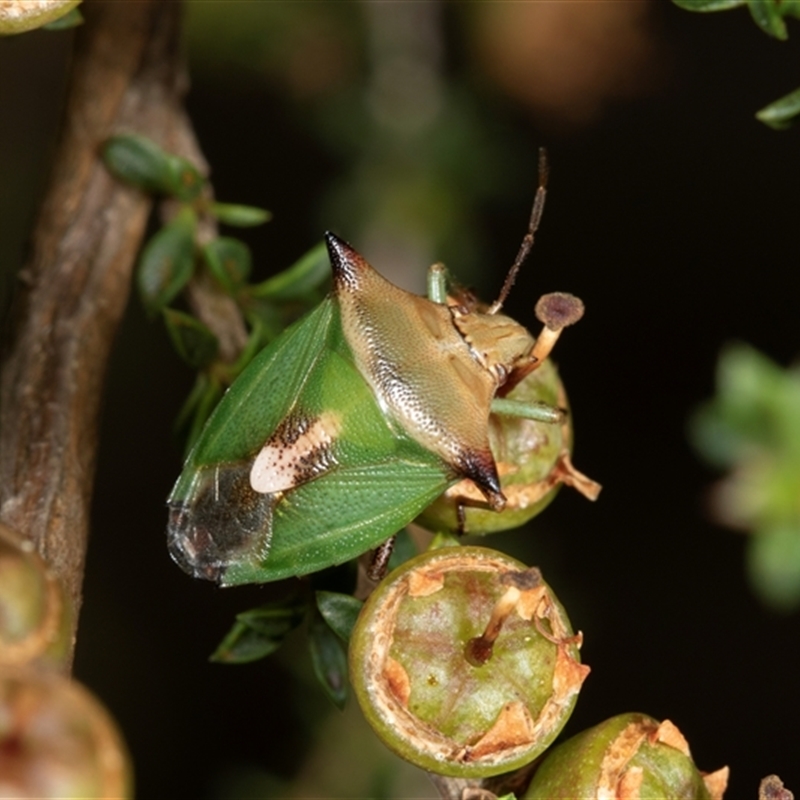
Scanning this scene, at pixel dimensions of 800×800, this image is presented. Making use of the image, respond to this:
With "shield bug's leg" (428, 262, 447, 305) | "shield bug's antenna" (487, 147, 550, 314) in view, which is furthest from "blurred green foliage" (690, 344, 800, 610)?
"shield bug's leg" (428, 262, 447, 305)

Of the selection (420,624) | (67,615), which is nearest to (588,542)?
(420,624)

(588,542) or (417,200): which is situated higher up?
(417,200)

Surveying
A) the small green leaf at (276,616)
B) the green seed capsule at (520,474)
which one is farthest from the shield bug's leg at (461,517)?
the small green leaf at (276,616)

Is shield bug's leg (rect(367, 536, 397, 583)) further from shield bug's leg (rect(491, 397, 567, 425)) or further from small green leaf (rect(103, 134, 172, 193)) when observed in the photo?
small green leaf (rect(103, 134, 172, 193))

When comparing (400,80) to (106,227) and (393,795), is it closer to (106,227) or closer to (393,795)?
(106,227)

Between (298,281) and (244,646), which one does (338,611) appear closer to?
(244,646)

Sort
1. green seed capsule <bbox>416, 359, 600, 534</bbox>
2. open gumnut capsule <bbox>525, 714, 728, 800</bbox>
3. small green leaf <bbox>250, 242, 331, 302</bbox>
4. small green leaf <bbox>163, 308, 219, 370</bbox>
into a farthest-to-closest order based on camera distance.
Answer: small green leaf <bbox>250, 242, 331, 302</bbox> → small green leaf <bbox>163, 308, 219, 370</bbox> → green seed capsule <bbox>416, 359, 600, 534</bbox> → open gumnut capsule <bbox>525, 714, 728, 800</bbox>
